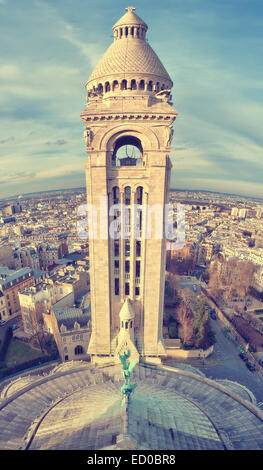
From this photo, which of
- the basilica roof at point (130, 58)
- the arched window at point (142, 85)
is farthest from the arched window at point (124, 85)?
the arched window at point (142, 85)

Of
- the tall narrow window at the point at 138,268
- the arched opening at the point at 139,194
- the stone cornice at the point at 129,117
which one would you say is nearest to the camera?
the stone cornice at the point at 129,117

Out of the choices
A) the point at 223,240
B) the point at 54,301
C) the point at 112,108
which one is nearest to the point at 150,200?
the point at 112,108

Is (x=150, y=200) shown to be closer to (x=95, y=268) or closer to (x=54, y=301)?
(x=95, y=268)

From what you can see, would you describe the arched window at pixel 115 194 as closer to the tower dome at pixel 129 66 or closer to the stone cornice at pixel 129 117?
the stone cornice at pixel 129 117

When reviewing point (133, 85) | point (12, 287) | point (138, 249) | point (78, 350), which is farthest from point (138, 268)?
point (12, 287)

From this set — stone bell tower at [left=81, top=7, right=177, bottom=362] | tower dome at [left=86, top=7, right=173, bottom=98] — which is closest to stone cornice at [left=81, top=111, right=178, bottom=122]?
stone bell tower at [left=81, top=7, right=177, bottom=362]

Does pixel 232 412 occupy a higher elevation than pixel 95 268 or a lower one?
lower
